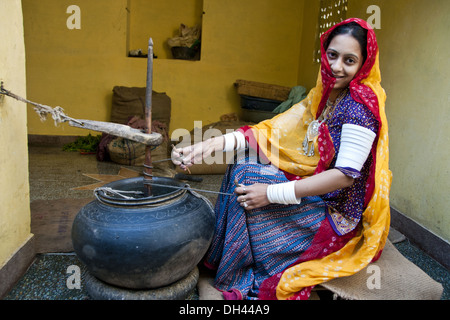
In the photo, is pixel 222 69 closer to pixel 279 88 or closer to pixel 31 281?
pixel 279 88

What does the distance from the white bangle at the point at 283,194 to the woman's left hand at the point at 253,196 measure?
3 cm

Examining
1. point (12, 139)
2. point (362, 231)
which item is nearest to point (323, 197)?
point (362, 231)

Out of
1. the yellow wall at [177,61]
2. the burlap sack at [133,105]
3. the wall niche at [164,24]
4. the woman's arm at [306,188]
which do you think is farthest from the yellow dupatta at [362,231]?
the wall niche at [164,24]

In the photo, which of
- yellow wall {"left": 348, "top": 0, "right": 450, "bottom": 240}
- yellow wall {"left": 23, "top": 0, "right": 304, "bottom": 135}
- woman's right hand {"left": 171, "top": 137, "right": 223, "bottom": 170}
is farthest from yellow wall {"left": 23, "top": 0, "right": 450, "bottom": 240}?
woman's right hand {"left": 171, "top": 137, "right": 223, "bottom": 170}

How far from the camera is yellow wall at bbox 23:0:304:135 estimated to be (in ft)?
17.2

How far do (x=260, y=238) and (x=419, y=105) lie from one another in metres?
1.72

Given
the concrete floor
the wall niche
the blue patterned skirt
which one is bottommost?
the concrete floor

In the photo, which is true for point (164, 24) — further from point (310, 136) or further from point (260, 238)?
point (260, 238)

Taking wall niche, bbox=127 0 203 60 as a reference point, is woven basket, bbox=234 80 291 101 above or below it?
below

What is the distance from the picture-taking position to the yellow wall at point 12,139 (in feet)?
5.46

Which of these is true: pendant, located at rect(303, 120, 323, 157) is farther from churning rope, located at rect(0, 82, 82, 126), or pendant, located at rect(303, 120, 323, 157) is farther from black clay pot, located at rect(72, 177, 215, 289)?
churning rope, located at rect(0, 82, 82, 126)

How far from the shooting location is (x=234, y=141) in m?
1.94

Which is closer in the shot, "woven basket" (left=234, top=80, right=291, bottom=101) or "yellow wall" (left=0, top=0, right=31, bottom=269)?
"yellow wall" (left=0, top=0, right=31, bottom=269)
